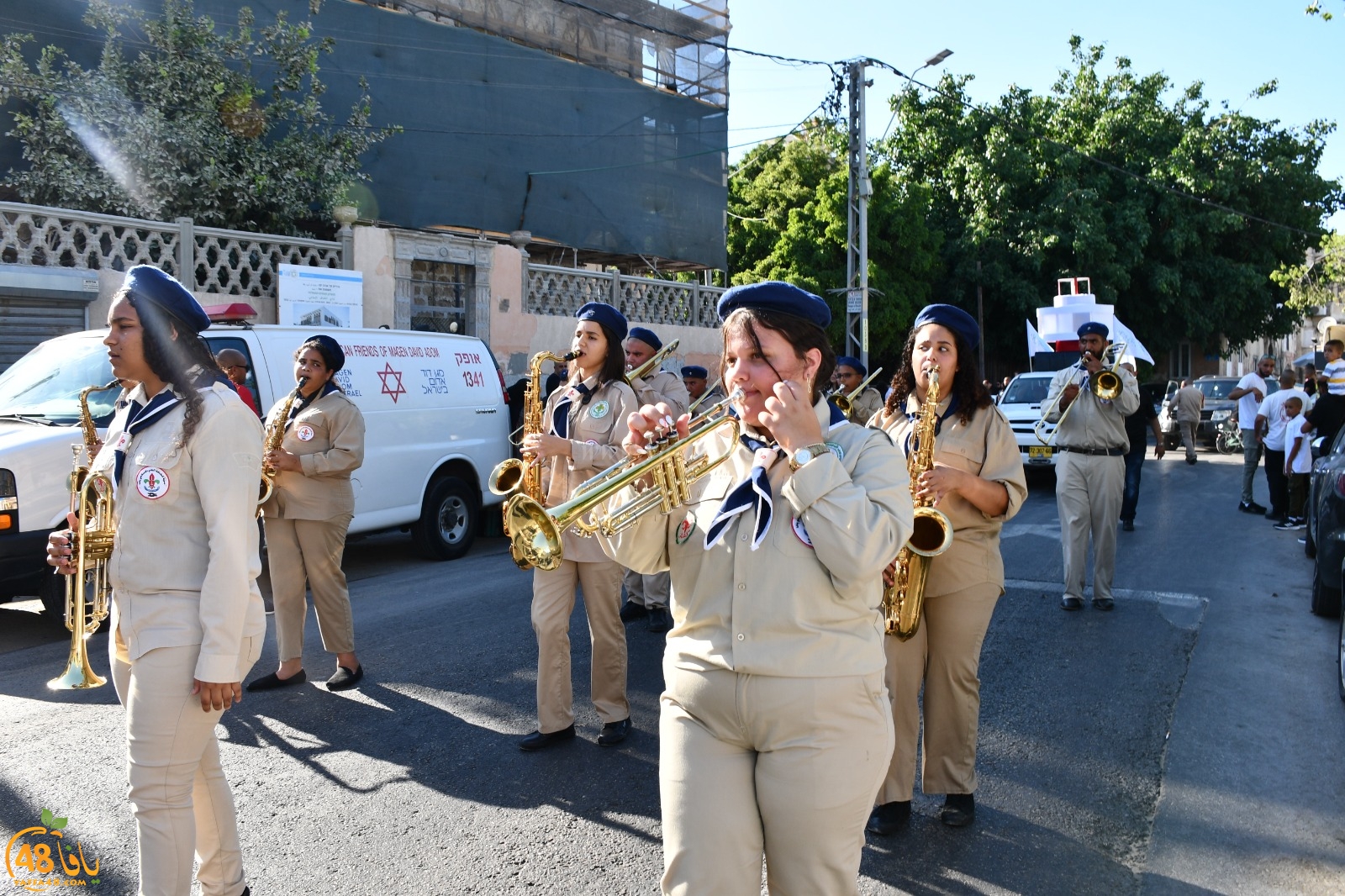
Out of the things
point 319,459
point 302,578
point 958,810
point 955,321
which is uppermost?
point 955,321

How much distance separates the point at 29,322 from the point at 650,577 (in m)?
8.37

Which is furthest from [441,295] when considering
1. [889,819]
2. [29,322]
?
[889,819]

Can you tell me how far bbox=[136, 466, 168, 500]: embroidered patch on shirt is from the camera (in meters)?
2.96

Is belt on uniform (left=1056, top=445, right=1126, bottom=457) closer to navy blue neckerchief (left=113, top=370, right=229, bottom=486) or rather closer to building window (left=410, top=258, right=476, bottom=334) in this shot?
navy blue neckerchief (left=113, top=370, right=229, bottom=486)

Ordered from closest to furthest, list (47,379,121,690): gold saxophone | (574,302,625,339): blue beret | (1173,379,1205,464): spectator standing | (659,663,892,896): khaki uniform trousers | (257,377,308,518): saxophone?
1. (659,663,892,896): khaki uniform trousers
2. (47,379,121,690): gold saxophone
3. (574,302,625,339): blue beret
4. (257,377,308,518): saxophone
5. (1173,379,1205,464): spectator standing

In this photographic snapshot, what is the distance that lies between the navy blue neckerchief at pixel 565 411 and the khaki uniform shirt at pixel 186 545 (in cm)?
226

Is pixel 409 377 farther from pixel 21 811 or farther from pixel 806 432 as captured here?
pixel 806 432

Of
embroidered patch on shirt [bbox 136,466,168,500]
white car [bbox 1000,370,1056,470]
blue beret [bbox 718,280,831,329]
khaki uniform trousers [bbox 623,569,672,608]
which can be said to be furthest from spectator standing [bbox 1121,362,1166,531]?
embroidered patch on shirt [bbox 136,466,168,500]

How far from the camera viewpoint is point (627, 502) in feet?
8.41

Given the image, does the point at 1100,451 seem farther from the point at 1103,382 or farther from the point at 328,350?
the point at 328,350

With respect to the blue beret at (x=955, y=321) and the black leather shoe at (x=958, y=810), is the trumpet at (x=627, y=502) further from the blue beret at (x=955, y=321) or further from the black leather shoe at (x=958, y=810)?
the black leather shoe at (x=958, y=810)

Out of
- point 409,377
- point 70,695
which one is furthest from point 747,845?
point 409,377

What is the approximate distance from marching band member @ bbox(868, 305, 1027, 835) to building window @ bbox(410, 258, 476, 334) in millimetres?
12621

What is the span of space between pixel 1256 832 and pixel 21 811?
5.09 meters
